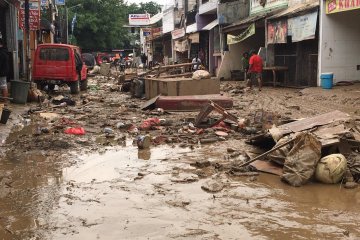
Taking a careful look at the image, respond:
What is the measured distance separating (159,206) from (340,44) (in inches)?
591

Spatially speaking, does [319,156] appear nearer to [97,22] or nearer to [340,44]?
[340,44]

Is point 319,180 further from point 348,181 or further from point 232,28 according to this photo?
point 232,28

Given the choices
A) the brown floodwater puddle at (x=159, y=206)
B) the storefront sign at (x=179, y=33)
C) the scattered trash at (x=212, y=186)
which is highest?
the storefront sign at (x=179, y=33)

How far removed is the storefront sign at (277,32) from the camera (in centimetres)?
2012

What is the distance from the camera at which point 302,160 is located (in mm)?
5961

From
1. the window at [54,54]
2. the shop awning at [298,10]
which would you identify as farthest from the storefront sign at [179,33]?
the window at [54,54]

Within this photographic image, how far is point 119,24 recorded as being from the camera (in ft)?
189

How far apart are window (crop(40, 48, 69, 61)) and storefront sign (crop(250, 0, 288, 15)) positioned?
1055 centimetres

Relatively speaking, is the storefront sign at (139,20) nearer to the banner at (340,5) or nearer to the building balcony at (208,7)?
the building balcony at (208,7)

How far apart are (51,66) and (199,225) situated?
1493cm

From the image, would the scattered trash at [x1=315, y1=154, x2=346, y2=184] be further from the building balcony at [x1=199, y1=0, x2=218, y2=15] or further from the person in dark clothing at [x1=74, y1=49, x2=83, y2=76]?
the building balcony at [x1=199, y1=0, x2=218, y2=15]

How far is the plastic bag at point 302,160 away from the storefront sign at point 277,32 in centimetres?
1474

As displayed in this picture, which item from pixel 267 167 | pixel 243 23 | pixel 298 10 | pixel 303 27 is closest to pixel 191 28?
pixel 243 23

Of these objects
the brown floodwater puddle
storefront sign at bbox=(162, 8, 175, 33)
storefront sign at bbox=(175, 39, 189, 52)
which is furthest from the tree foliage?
the brown floodwater puddle
